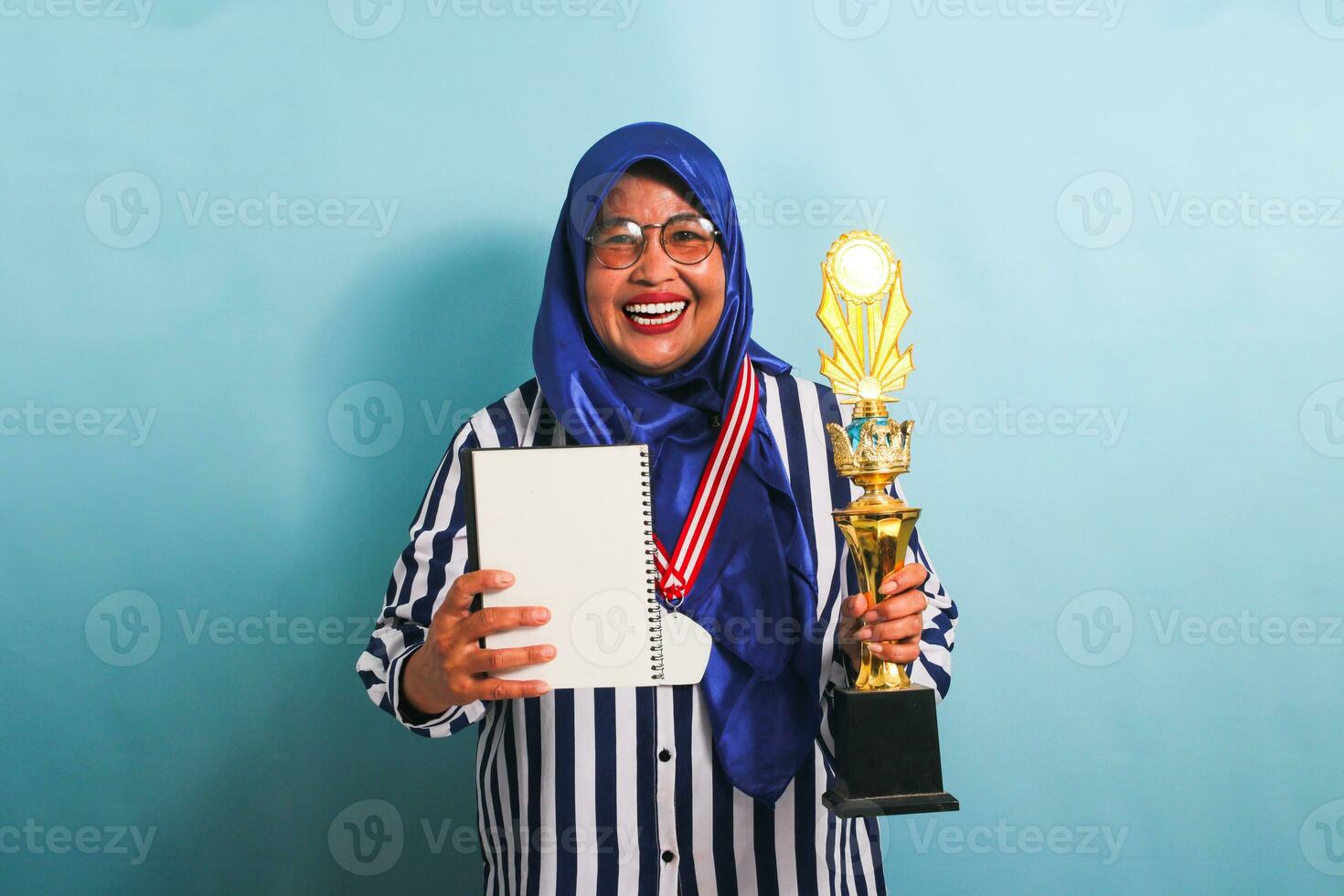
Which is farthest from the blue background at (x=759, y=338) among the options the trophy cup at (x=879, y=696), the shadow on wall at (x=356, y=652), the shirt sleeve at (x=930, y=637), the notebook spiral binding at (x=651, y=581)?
the notebook spiral binding at (x=651, y=581)

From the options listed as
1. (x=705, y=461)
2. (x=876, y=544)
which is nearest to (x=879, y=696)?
(x=876, y=544)

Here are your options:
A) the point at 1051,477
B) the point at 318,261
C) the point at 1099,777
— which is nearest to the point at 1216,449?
the point at 1051,477

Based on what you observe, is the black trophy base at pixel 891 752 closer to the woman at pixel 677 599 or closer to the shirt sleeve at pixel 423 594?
the woman at pixel 677 599

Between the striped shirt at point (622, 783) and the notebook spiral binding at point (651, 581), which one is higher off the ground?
the notebook spiral binding at point (651, 581)

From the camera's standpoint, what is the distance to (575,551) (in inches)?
45.3

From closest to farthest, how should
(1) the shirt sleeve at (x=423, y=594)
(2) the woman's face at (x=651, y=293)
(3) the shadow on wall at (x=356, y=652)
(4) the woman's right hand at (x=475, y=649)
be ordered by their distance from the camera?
(4) the woman's right hand at (x=475, y=649)
(1) the shirt sleeve at (x=423, y=594)
(2) the woman's face at (x=651, y=293)
(3) the shadow on wall at (x=356, y=652)

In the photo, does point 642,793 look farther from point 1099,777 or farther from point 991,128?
point 991,128

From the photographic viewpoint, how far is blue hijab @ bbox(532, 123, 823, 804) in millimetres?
1309

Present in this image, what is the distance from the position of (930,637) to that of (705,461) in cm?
38

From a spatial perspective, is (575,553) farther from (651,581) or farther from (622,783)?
(622,783)

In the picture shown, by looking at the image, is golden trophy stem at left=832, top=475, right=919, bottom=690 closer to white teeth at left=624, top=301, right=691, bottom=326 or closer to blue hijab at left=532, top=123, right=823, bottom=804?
blue hijab at left=532, top=123, right=823, bottom=804

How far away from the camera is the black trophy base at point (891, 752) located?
120 centimetres

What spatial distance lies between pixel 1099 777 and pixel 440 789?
1.20m

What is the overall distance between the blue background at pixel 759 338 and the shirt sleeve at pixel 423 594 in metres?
0.52
